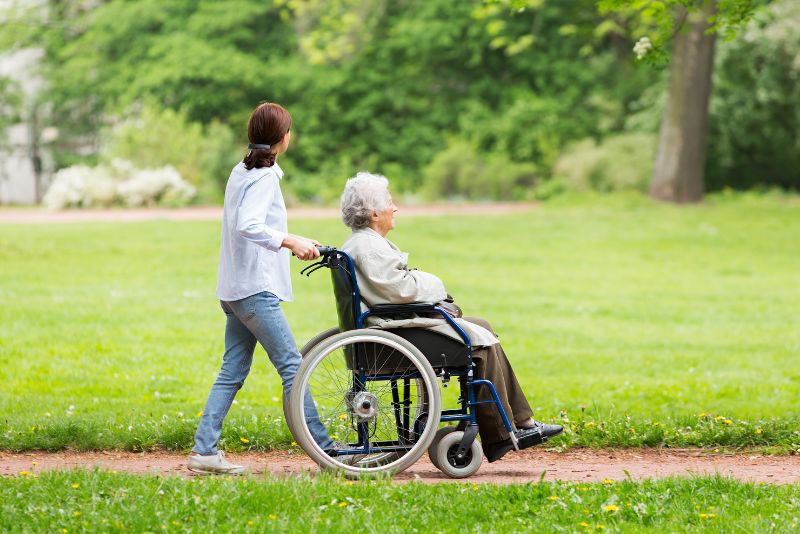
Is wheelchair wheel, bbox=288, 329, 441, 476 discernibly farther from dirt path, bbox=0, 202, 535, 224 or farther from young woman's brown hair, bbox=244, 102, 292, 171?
dirt path, bbox=0, 202, 535, 224

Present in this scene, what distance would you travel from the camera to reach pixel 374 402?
17.8 ft

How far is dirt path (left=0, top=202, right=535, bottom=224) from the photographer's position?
21.9 m

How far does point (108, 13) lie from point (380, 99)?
292 inches

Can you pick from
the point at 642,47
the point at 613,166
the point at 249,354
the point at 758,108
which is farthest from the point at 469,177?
the point at 249,354

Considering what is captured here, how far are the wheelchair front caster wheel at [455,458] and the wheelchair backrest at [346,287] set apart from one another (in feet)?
2.25

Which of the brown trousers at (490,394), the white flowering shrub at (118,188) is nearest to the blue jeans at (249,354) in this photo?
the brown trousers at (490,394)

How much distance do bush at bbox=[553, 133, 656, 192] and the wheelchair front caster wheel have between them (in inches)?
831

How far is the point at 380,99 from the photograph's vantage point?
3153 centimetres

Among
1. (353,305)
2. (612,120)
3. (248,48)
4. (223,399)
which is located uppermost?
(248,48)

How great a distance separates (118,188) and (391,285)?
1968 centimetres

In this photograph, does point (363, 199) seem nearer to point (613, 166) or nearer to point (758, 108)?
point (613, 166)

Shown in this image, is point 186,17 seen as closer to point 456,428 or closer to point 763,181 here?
point 763,181

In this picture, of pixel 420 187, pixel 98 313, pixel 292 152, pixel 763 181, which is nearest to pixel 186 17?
pixel 292 152

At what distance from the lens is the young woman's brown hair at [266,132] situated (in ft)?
17.8
